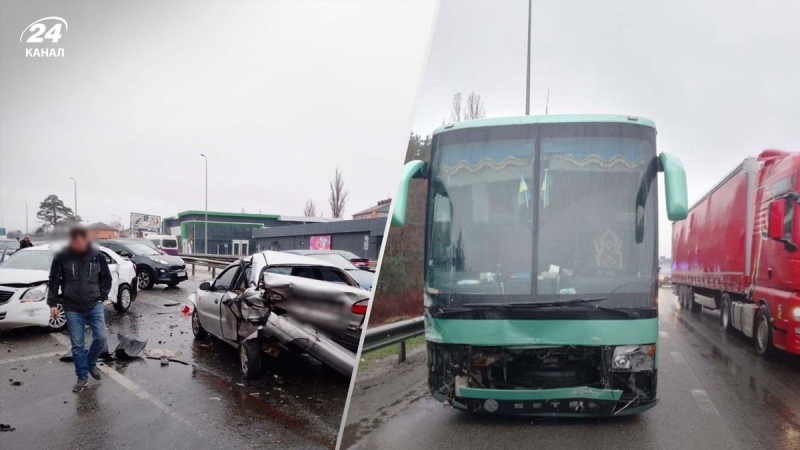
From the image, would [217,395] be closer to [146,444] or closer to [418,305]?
[146,444]

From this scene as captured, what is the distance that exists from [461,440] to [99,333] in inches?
70.8

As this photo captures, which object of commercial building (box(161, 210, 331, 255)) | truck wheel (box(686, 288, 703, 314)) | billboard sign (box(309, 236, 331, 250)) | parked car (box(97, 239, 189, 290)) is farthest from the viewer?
parked car (box(97, 239, 189, 290))

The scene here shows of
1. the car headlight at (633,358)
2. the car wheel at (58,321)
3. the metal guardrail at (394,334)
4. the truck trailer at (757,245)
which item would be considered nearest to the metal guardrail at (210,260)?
the car wheel at (58,321)

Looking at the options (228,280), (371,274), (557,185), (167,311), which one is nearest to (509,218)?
(557,185)

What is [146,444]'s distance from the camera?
1705 mm

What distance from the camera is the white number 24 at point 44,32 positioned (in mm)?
1886

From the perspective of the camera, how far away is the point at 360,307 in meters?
1.48

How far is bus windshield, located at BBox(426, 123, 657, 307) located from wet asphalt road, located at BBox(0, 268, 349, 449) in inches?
23.7

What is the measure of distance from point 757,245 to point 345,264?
3.90ft

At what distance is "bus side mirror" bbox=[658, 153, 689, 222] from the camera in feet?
3.93

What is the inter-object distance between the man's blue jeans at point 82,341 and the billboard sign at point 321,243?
1.12 metres

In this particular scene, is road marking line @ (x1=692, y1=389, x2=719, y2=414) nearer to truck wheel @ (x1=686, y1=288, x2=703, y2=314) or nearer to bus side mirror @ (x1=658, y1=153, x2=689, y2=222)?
truck wheel @ (x1=686, y1=288, x2=703, y2=314)

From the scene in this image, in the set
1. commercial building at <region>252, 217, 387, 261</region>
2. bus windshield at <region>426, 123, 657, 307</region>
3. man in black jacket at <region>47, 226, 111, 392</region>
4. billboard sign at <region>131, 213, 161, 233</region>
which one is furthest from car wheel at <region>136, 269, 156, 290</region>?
bus windshield at <region>426, 123, 657, 307</region>

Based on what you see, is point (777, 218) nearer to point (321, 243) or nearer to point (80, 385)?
point (321, 243)
